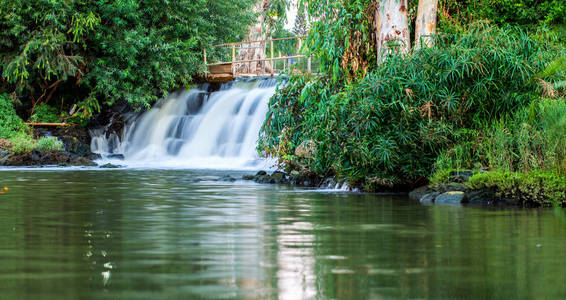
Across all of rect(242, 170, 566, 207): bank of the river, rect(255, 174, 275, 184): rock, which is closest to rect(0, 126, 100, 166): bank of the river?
rect(255, 174, 275, 184): rock

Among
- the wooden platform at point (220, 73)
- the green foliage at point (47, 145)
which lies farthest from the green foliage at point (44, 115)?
the wooden platform at point (220, 73)

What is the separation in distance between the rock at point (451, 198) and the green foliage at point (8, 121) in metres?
20.0

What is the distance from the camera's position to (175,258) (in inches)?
229

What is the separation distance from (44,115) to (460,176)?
73.6 feet

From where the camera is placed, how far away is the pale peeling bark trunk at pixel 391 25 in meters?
14.4

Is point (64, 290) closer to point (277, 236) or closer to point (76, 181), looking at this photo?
point (277, 236)

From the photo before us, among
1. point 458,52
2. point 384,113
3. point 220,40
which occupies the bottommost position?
point 384,113

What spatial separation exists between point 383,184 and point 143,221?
5.76 m

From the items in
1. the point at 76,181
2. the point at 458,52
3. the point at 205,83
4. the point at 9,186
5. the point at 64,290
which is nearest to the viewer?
the point at 64,290

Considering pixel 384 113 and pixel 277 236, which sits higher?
pixel 384 113

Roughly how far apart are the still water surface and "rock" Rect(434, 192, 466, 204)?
473mm

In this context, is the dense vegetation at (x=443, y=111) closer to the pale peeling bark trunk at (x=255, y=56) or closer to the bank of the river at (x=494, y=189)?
the bank of the river at (x=494, y=189)

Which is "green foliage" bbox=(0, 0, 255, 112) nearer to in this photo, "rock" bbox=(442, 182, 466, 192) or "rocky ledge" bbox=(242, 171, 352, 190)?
"rocky ledge" bbox=(242, 171, 352, 190)

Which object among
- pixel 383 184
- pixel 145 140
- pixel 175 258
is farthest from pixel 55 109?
pixel 175 258
